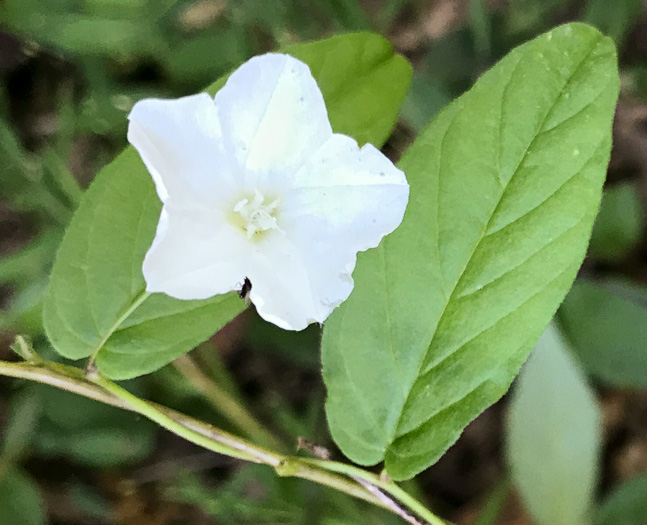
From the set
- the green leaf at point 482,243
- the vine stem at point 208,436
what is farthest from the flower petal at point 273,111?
the vine stem at point 208,436

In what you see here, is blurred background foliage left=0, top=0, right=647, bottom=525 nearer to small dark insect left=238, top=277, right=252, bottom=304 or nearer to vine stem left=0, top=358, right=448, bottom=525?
vine stem left=0, top=358, right=448, bottom=525

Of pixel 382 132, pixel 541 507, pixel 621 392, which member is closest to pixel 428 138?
pixel 382 132

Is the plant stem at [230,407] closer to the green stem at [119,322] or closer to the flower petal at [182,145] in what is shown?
the green stem at [119,322]

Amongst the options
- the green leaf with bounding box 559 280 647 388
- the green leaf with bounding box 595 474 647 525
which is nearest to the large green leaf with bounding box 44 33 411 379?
the green leaf with bounding box 559 280 647 388

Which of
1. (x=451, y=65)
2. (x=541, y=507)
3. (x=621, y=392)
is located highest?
(x=451, y=65)

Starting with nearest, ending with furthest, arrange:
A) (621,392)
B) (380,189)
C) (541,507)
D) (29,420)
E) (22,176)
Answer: (380,189), (541,507), (22,176), (29,420), (621,392)

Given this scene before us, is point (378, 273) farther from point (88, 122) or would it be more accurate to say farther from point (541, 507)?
point (88, 122)

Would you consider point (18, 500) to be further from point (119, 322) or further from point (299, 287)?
point (299, 287)
